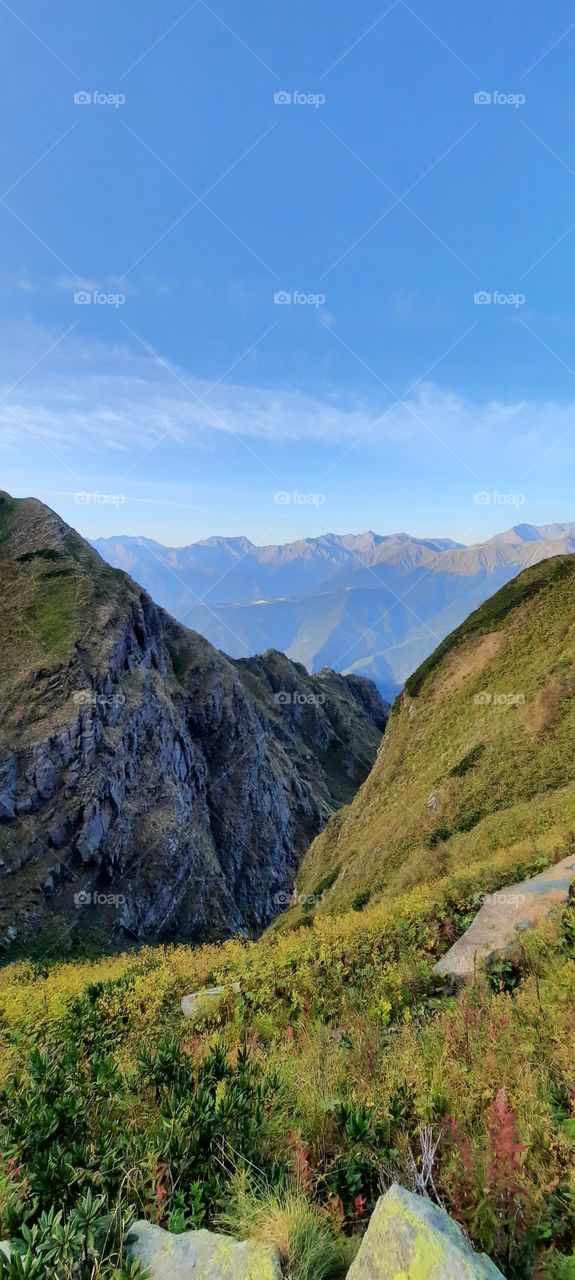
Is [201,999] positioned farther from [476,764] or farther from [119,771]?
[119,771]

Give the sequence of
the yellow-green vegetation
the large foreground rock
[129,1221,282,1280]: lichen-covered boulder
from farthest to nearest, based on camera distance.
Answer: the large foreground rock, the yellow-green vegetation, [129,1221,282,1280]: lichen-covered boulder

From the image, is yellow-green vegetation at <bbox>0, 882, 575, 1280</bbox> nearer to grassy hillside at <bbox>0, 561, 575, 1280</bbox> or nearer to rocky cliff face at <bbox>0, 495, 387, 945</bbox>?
grassy hillside at <bbox>0, 561, 575, 1280</bbox>

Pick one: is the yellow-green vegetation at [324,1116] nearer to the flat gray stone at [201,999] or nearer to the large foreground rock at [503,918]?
the large foreground rock at [503,918]

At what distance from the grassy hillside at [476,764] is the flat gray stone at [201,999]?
21.2 feet

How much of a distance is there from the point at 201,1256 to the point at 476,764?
2880 centimetres

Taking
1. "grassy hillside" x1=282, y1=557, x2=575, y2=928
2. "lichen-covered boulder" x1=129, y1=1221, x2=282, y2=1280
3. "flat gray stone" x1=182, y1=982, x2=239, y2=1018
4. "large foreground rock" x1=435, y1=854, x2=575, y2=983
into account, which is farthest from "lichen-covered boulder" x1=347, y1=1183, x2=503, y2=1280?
"grassy hillside" x1=282, y1=557, x2=575, y2=928

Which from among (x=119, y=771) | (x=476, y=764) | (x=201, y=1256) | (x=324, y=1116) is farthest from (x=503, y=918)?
(x=119, y=771)

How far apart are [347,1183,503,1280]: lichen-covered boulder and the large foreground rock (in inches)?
196

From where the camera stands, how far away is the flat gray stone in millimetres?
9711

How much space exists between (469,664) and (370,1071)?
39.7 metres

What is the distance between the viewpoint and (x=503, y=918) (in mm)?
9953

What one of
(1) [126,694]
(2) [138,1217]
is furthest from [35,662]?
(2) [138,1217]

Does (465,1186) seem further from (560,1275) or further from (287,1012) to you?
(287,1012)

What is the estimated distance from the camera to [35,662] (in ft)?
199
